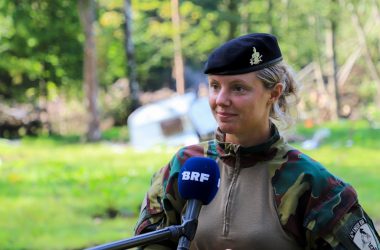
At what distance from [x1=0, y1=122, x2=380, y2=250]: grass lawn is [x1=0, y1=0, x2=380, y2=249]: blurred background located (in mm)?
25

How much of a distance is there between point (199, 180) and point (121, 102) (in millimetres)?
26220

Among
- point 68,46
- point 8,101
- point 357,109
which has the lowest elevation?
point 357,109

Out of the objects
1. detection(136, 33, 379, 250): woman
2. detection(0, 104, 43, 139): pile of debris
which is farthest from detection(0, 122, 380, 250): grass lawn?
detection(0, 104, 43, 139): pile of debris

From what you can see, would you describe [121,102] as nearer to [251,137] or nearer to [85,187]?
[85,187]

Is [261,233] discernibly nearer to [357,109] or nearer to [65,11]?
[65,11]

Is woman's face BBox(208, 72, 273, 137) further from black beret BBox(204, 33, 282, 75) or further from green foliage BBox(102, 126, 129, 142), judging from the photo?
green foliage BBox(102, 126, 129, 142)

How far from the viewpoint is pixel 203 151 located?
249 centimetres

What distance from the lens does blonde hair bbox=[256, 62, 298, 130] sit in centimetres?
241

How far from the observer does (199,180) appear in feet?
6.68

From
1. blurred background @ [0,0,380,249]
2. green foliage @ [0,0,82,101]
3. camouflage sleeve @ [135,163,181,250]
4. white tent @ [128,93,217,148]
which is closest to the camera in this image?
camouflage sleeve @ [135,163,181,250]

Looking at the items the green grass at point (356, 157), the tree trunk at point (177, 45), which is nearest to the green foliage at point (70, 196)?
the green grass at point (356, 157)

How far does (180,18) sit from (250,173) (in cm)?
2927

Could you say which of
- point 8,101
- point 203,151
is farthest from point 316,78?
point 203,151

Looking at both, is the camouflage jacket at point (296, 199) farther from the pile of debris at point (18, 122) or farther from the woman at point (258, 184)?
the pile of debris at point (18, 122)
